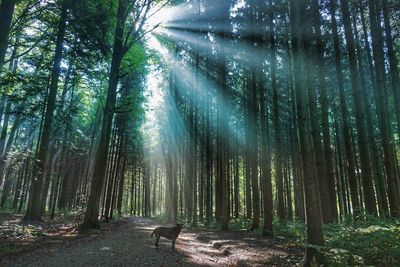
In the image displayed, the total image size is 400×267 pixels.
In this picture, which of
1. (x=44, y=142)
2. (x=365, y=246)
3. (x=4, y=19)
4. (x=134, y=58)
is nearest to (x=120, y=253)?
(x=365, y=246)

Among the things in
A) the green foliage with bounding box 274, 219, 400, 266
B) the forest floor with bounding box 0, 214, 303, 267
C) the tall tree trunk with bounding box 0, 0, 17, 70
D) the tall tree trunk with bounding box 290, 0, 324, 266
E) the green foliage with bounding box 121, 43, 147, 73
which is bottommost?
the forest floor with bounding box 0, 214, 303, 267

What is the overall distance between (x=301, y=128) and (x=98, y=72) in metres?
13.4

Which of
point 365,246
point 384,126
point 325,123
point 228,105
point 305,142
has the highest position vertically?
point 228,105

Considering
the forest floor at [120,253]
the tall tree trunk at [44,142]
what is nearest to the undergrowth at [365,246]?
the forest floor at [120,253]

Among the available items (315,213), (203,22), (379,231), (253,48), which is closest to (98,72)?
(203,22)

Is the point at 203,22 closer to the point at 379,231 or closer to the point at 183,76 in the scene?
the point at 183,76

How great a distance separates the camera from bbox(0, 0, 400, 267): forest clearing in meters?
8.20

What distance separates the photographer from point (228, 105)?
19.8 m

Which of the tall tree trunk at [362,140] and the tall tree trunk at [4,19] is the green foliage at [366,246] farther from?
the tall tree trunk at [4,19]

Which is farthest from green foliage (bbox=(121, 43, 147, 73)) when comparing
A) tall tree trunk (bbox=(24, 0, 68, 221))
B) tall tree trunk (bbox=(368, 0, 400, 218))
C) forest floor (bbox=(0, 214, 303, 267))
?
tall tree trunk (bbox=(368, 0, 400, 218))

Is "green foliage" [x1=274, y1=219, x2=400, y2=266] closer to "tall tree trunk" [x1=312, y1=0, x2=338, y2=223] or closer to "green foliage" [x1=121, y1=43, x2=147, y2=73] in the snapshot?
"tall tree trunk" [x1=312, y1=0, x2=338, y2=223]

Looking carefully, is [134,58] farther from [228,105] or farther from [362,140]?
[362,140]

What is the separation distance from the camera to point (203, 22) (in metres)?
19.5

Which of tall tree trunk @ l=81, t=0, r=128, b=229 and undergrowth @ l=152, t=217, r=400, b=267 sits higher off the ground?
tall tree trunk @ l=81, t=0, r=128, b=229
